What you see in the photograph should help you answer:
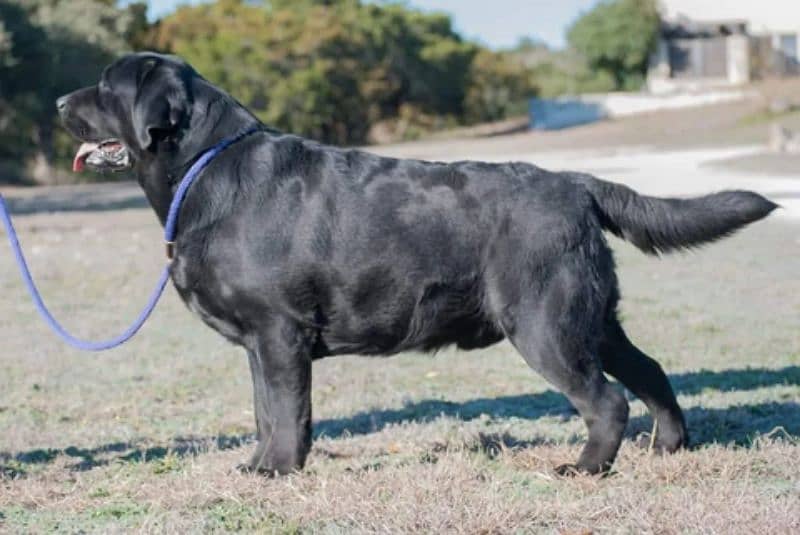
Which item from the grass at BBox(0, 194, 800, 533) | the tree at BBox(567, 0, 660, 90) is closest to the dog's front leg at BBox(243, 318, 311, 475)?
the grass at BBox(0, 194, 800, 533)

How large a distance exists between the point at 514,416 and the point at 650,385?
4.99 ft

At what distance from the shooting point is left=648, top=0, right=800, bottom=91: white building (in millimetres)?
65562

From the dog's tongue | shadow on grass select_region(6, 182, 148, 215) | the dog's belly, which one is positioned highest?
the dog's tongue

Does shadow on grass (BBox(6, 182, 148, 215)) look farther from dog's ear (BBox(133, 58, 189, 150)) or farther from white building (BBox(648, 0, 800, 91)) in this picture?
white building (BBox(648, 0, 800, 91))

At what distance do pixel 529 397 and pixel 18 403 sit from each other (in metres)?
3.47

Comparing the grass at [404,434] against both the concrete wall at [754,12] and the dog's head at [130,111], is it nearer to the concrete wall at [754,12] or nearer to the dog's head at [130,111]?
the dog's head at [130,111]

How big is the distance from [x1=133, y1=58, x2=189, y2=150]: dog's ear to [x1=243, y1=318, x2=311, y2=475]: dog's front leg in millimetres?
1077

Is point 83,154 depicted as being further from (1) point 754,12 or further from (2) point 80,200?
(1) point 754,12

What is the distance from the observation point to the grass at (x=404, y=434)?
5008mm

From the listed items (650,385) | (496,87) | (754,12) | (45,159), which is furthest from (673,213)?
(754,12)

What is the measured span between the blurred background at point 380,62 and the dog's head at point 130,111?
2990cm

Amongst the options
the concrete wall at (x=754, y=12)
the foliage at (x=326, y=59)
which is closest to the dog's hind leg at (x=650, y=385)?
the foliage at (x=326, y=59)

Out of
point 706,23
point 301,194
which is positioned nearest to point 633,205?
point 301,194

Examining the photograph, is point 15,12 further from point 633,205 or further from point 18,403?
point 633,205
